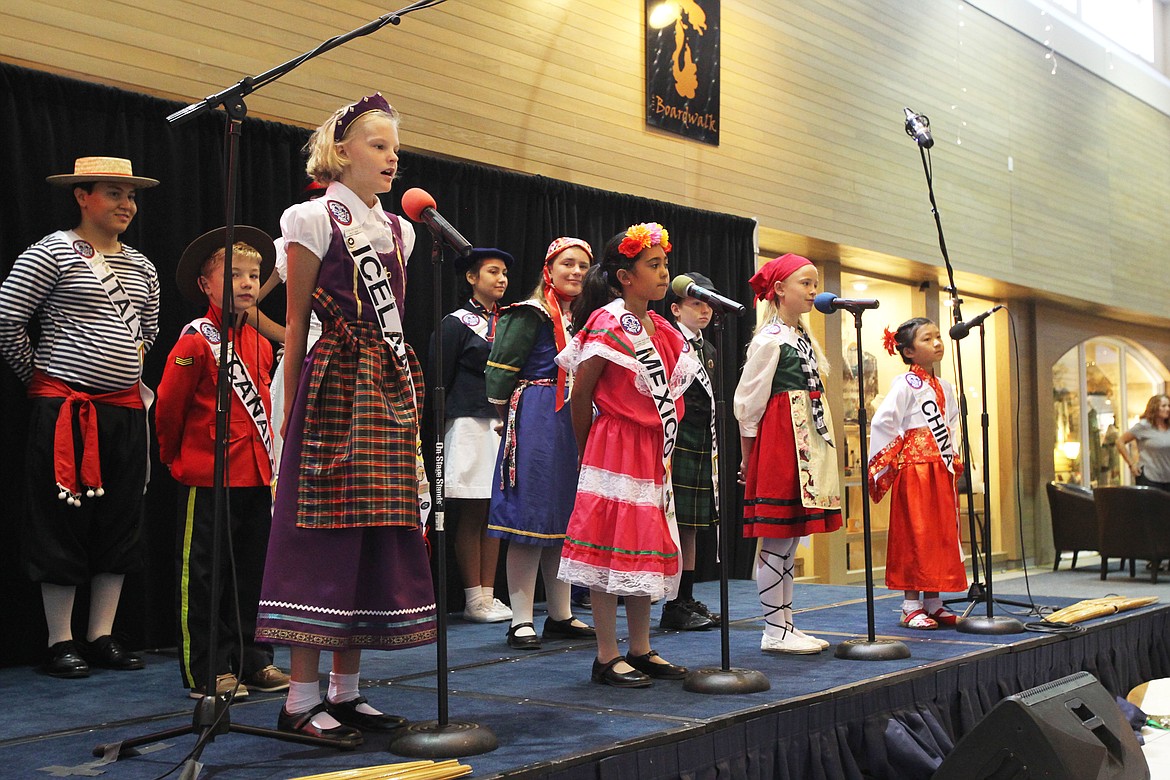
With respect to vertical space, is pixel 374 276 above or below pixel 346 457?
above

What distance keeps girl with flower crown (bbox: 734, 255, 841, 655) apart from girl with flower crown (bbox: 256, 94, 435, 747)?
65.6 inches

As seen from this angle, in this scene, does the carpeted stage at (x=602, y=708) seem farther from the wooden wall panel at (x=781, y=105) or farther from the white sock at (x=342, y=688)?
the wooden wall panel at (x=781, y=105)

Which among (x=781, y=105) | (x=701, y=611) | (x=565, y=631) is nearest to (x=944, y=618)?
(x=701, y=611)

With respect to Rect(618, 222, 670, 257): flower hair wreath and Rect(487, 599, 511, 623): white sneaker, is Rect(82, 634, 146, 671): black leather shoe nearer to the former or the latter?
Rect(487, 599, 511, 623): white sneaker

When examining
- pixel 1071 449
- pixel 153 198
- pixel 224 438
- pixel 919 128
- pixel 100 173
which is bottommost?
pixel 224 438

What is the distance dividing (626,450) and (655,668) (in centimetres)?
71

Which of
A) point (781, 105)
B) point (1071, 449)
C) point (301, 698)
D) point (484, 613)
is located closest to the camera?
point (301, 698)

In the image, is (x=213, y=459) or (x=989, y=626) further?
(x=989, y=626)

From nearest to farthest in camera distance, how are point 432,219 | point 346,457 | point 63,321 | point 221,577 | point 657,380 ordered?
point 432,219
point 346,457
point 657,380
point 221,577
point 63,321

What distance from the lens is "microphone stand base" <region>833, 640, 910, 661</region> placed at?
12.6 feet

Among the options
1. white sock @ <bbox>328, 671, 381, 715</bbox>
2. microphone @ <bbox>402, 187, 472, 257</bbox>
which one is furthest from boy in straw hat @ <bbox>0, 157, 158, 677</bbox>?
microphone @ <bbox>402, 187, 472, 257</bbox>

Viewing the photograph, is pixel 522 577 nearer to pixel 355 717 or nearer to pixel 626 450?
pixel 626 450

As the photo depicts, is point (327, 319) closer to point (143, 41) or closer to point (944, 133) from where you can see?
point (143, 41)

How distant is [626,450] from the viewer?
325cm
